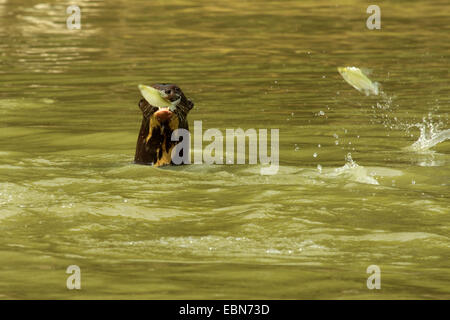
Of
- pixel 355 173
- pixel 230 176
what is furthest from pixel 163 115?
pixel 355 173

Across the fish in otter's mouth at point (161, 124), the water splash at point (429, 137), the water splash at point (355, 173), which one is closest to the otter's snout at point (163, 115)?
the fish in otter's mouth at point (161, 124)

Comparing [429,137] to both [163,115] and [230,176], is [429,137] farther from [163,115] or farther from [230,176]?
[163,115]

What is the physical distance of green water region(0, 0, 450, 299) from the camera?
5180 millimetres

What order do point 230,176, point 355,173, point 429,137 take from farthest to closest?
1. point 429,137
2. point 355,173
3. point 230,176

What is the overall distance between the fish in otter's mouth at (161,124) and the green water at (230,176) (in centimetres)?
18

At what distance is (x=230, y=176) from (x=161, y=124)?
0.67m

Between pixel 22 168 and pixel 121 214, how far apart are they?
1787mm

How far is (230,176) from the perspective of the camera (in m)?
7.79

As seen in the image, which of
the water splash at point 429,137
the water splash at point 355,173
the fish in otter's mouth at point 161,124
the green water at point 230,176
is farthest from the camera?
the water splash at point 429,137

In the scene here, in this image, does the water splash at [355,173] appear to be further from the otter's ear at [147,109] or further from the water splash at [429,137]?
the otter's ear at [147,109]

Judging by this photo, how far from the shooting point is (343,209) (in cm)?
664

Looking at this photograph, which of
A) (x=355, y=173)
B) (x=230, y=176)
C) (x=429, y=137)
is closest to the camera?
(x=230, y=176)

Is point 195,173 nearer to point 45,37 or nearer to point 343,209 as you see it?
point 343,209

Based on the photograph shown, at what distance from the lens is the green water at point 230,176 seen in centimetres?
518
